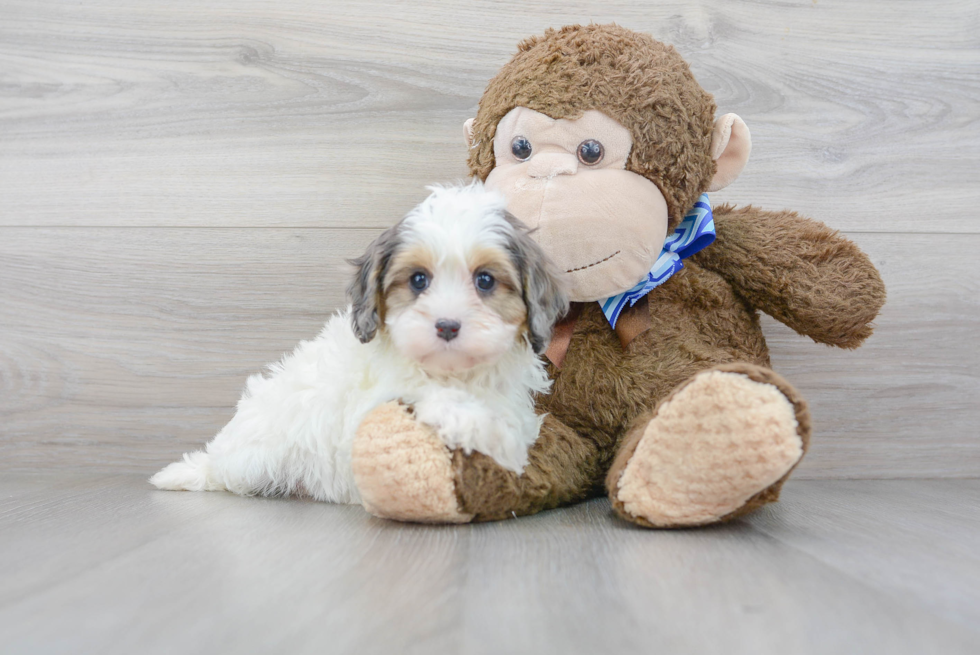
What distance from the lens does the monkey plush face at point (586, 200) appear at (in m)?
1.08

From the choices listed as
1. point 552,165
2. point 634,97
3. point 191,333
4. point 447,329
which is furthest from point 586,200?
point 191,333

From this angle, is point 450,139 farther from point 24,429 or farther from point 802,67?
point 24,429

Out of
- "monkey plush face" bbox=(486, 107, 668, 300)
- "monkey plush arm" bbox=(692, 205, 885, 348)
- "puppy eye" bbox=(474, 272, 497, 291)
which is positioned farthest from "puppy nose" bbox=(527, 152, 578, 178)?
"monkey plush arm" bbox=(692, 205, 885, 348)

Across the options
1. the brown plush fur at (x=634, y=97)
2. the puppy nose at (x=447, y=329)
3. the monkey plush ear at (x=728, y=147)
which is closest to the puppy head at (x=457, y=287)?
the puppy nose at (x=447, y=329)

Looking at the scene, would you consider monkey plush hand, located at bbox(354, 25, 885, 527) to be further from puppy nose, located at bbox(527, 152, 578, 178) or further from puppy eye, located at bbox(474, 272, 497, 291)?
puppy eye, located at bbox(474, 272, 497, 291)

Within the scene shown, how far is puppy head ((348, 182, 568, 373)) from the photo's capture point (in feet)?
3.16

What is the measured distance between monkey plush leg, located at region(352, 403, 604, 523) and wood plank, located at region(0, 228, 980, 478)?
2.08 ft

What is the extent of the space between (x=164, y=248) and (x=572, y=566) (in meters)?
1.17

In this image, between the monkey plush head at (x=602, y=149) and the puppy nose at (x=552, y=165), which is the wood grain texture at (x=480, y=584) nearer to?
the monkey plush head at (x=602, y=149)

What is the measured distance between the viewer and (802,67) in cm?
154

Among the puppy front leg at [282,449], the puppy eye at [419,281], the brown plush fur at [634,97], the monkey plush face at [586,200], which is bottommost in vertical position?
the puppy front leg at [282,449]

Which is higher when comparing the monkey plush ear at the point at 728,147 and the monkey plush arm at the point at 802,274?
the monkey plush ear at the point at 728,147

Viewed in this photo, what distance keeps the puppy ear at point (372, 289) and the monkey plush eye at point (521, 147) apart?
0.25 metres

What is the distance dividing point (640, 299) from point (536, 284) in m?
0.28
